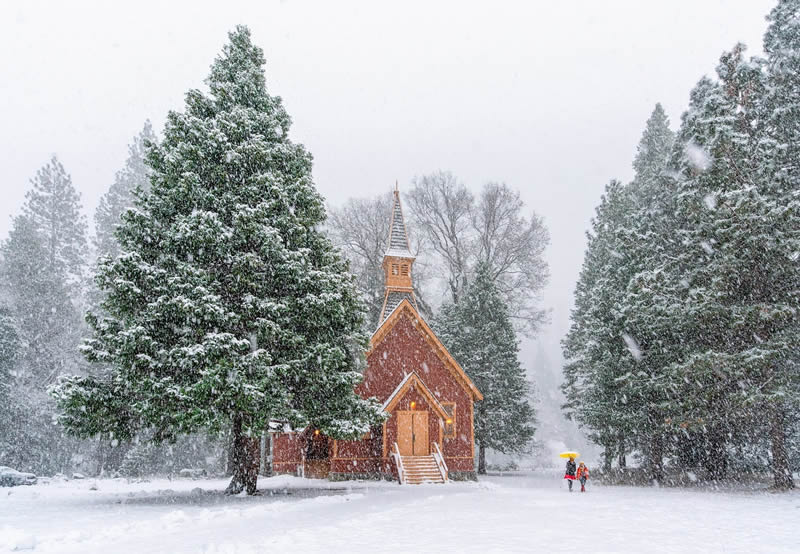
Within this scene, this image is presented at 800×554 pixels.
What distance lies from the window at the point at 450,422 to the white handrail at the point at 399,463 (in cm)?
279

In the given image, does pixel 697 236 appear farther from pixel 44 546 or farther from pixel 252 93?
pixel 44 546

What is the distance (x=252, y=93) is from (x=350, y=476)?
50.2 ft

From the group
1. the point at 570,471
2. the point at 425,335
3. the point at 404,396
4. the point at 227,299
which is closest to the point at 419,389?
the point at 404,396

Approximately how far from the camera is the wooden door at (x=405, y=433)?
84.3ft

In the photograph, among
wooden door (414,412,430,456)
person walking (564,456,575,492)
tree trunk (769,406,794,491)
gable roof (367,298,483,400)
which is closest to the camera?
tree trunk (769,406,794,491)

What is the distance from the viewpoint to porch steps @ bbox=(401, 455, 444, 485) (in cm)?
2401

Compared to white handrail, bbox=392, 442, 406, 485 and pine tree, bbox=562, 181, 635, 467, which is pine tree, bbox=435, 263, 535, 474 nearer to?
pine tree, bbox=562, 181, 635, 467

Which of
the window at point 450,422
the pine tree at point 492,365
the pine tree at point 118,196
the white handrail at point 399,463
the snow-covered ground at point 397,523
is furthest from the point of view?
the pine tree at point 118,196

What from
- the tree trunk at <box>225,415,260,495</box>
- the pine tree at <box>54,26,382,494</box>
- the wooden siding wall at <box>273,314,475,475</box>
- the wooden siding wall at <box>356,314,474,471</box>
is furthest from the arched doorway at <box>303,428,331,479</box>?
the pine tree at <box>54,26,382,494</box>

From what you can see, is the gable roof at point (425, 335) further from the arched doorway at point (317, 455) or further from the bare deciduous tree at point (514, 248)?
the bare deciduous tree at point (514, 248)

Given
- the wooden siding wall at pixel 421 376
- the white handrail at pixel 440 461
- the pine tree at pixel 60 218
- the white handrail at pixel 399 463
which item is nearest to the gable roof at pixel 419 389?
the wooden siding wall at pixel 421 376

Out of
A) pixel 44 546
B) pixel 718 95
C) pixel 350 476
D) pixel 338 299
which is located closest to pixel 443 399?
pixel 350 476

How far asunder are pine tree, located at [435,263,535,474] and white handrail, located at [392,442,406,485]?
26.5 ft

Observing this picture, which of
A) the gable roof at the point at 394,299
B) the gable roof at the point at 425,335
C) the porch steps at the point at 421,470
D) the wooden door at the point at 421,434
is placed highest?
the gable roof at the point at 394,299
